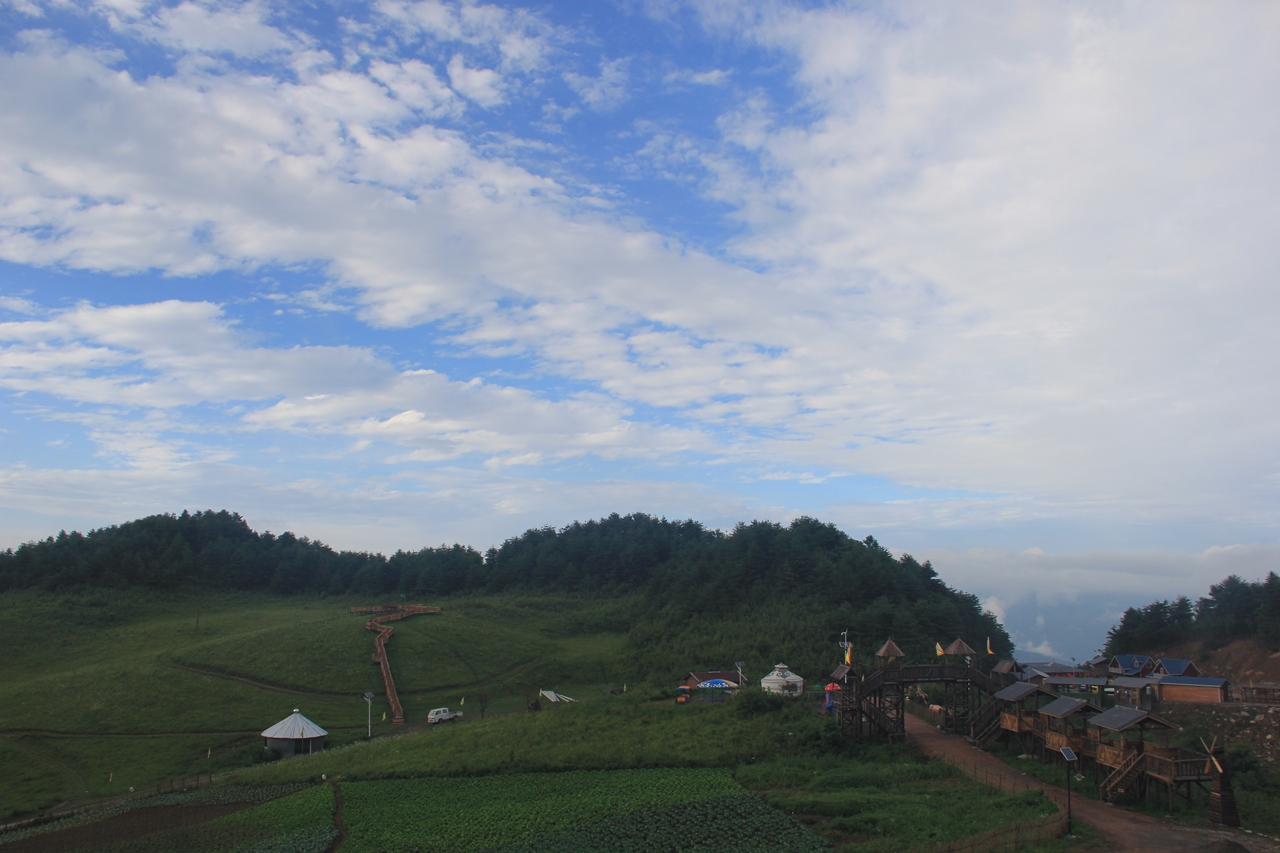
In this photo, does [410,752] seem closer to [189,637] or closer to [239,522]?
[189,637]

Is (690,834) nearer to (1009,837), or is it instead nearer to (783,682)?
(1009,837)

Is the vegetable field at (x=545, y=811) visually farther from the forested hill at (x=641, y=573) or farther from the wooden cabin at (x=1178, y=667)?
the wooden cabin at (x=1178, y=667)

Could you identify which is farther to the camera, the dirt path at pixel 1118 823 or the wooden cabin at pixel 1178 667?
the wooden cabin at pixel 1178 667

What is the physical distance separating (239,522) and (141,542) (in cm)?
3043

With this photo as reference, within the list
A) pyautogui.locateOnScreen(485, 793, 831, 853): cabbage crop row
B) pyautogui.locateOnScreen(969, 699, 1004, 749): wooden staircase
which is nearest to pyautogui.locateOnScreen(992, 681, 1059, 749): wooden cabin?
pyautogui.locateOnScreen(969, 699, 1004, 749): wooden staircase

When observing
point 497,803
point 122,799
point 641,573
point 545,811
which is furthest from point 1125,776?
point 641,573

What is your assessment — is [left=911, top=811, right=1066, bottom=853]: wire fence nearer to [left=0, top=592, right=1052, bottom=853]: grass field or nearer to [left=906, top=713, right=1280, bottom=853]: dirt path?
[left=0, top=592, right=1052, bottom=853]: grass field

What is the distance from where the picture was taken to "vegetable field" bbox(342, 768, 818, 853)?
76.0 feet

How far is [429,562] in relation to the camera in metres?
111

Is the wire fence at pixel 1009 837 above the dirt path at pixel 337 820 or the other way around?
above

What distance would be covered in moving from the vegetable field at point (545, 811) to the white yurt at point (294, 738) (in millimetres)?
13960

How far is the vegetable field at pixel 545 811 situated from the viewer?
23.2 meters

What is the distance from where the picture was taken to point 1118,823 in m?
21.7

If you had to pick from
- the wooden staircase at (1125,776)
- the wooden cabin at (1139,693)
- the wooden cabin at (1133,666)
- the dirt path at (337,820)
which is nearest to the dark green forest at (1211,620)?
the wooden cabin at (1133,666)
